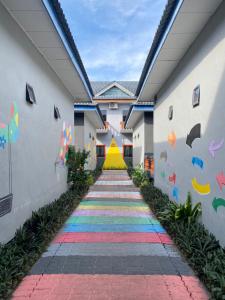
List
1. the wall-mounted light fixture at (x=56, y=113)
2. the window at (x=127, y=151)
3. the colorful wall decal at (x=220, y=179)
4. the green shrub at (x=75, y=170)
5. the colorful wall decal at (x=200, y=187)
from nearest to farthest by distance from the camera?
the colorful wall decal at (x=220, y=179) → the colorful wall decal at (x=200, y=187) → the wall-mounted light fixture at (x=56, y=113) → the green shrub at (x=75, y=170) → the window at (x=127, y=151)

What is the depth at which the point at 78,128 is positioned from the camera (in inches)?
558

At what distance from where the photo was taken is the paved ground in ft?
10.4

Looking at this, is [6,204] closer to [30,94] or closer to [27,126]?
[27,126]

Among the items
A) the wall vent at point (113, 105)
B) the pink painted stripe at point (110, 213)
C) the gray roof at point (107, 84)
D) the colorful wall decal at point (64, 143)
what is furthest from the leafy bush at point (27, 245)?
the gray roof at point (107, 84)

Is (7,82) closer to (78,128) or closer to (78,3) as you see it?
(78,3)

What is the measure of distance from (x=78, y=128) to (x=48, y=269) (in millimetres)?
10766

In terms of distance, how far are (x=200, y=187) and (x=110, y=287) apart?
2420mm

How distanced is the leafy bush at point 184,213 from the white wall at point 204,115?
0.18m

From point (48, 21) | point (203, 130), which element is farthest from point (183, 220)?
point (48, 21)

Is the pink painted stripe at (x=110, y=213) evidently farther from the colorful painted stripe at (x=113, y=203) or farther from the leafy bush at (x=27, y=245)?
the colorful painted stripe at (x=113, y=203)

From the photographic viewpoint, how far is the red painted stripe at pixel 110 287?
3104 millimetres

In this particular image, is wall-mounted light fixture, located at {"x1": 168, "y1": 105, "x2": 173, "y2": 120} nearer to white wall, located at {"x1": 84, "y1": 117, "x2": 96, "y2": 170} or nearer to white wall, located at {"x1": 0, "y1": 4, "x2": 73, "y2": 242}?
white wall, located at {"x1": 0, "y1": 4, "x2": 73, "y2": 242}

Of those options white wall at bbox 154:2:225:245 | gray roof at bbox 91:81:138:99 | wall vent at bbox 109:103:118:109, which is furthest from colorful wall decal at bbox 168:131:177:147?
gray roof at bbox 91:81:138:99

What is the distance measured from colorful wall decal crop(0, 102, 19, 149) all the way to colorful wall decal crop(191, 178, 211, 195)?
10.4ft
